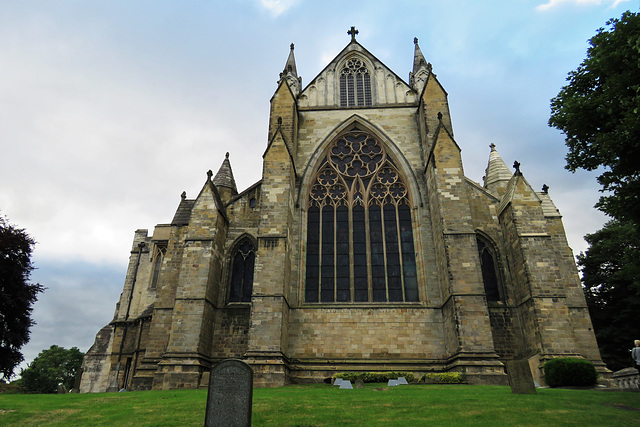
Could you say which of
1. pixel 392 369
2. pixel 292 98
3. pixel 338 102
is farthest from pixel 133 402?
pixel 338 102

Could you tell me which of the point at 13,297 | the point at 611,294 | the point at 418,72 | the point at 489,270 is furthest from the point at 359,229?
the point at 611,294

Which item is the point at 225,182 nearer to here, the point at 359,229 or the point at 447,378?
the point at 359,229

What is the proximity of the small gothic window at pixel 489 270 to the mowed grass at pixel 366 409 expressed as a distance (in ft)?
22.3

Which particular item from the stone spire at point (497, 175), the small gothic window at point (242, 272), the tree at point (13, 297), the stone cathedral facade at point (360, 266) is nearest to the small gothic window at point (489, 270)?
the stone cathedral facade at point (360, 266)

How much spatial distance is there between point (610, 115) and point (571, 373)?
8.16 metres

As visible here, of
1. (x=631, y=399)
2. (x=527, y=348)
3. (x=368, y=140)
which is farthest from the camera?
(x=368, y=140)

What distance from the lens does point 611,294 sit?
103 ft

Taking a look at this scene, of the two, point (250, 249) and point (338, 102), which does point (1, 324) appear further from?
point (338, 102)

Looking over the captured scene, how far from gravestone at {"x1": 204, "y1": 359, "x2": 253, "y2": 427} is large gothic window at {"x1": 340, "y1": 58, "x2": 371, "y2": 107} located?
18962 millimetres

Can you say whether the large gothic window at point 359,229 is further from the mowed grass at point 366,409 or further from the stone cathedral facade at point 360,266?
the mowed grass at point 366,409

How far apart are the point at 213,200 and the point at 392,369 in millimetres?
10772

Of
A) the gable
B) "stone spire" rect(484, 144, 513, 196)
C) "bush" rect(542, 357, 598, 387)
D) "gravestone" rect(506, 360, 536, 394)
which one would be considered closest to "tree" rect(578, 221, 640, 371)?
"stone spire" rect(484, 144, 513, 196)

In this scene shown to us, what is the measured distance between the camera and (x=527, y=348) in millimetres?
16422

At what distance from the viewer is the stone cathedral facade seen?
16125mm
